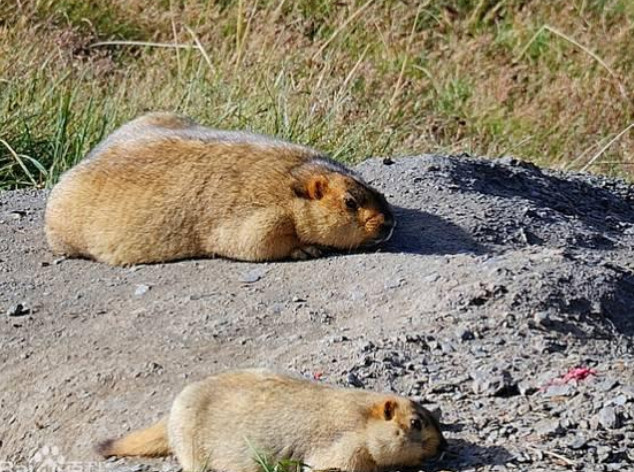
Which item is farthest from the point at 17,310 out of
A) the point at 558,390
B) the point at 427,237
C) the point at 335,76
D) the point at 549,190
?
the point at 335,76

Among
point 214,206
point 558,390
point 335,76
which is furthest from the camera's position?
point 335,76

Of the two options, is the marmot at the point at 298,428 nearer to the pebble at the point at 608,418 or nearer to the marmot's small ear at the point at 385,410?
the marmot's small ear at the point at 385,410

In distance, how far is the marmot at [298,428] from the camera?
156 inches

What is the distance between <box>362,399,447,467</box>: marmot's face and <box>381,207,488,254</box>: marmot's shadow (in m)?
1.87

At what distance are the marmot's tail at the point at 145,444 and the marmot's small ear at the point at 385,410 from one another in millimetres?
585

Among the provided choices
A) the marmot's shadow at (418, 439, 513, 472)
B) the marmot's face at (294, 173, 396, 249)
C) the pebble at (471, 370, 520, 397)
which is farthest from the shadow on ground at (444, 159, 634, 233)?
the marmot's shadow at (418, 439, 513, 472)

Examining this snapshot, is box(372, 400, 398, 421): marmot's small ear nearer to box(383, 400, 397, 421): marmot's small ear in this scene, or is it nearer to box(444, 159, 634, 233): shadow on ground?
box(383, 400, 397, 421): marmot's small ear

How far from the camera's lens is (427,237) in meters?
5.97

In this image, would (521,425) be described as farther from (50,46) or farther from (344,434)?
(50,46)

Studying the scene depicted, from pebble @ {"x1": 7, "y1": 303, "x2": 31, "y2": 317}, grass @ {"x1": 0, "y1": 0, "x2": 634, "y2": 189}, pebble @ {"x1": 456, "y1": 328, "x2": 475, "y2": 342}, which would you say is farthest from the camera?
grass @ {"x1": 0, "y1": 0, "x2": 634, "y2": 189}

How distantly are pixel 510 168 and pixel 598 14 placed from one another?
178 inches

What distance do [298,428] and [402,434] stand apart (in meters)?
0.27

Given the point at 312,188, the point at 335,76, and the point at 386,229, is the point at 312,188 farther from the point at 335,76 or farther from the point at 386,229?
the point at 335,76

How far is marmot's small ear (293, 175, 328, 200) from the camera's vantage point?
19.4 ft
